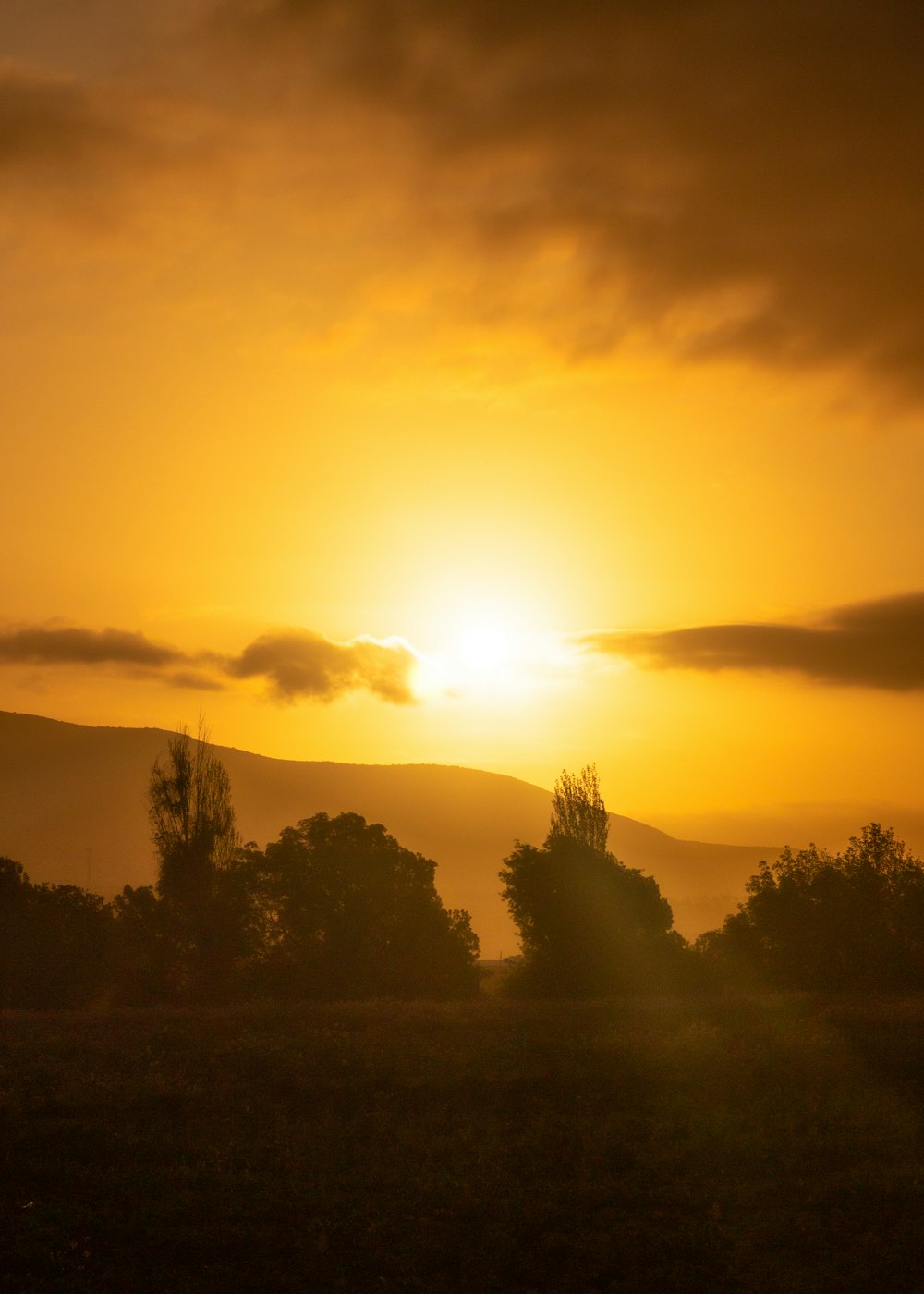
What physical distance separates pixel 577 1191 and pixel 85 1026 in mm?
28616

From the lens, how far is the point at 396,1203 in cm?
2812

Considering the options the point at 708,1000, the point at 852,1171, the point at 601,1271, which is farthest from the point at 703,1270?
the point at 708,1000

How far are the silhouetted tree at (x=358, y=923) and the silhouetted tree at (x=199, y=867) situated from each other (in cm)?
256

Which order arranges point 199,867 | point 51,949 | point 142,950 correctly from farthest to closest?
point 199,867 → point 51,949 → point 142,950

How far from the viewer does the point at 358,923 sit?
61750 millimetres

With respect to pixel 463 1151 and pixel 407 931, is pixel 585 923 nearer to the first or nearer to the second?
pixel 407 931

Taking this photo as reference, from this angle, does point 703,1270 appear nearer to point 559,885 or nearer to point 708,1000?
point 708,1000

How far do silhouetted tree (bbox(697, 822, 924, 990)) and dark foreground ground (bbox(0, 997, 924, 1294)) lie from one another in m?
12.7

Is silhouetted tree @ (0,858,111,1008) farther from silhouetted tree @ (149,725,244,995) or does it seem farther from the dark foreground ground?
the dark foreground ground

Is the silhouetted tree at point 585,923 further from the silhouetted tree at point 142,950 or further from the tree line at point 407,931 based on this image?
the silhouetted tree at point 142,950

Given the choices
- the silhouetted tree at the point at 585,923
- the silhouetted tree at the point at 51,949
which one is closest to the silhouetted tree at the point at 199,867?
the silhouetted tree at the point at 51,949

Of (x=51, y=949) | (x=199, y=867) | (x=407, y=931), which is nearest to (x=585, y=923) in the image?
(x=407, y=931)

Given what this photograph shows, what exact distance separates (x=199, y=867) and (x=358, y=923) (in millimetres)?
13070

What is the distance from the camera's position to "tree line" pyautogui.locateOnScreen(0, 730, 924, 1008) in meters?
60.7
